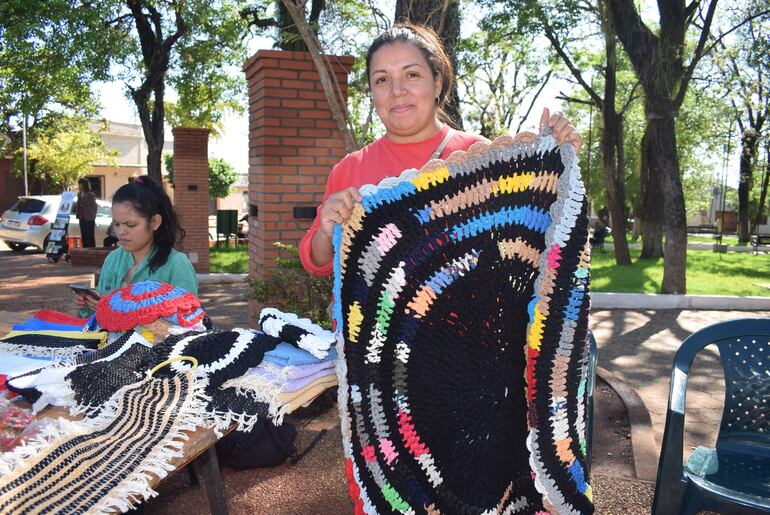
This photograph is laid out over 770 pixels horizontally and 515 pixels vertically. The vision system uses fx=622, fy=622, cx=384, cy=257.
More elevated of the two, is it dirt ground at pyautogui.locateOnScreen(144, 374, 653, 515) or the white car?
the white car

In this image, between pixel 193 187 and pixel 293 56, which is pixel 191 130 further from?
pixel 293 56

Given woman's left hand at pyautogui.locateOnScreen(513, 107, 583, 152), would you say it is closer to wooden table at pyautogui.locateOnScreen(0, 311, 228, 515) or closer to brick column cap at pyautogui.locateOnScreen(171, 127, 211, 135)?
wooden table at pyautogui.locateOnScreen(0, 311, 228, 515)

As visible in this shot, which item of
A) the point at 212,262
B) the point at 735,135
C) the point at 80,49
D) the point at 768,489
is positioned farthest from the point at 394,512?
the point at 735,135

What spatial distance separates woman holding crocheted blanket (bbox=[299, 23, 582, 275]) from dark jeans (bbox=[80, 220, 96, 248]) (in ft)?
46.8

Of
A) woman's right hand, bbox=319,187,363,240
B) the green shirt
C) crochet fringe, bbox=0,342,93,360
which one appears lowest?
Result: crochet fringe, bbox=0,342,93,360

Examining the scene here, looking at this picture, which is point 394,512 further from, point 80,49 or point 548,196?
point 80,49

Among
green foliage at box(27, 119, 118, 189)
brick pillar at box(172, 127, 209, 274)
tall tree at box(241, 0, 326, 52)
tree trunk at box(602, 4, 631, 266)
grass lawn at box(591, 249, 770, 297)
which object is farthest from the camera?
green foliage at box(27, 119, 118, 189)

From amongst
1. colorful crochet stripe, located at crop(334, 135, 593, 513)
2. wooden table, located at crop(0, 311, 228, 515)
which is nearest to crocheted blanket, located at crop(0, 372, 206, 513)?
wooden table, located at crop(0, 311, 228, 515)

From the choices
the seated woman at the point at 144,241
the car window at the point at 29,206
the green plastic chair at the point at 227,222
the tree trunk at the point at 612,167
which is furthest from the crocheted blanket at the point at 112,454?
the car window at the point at 29,206

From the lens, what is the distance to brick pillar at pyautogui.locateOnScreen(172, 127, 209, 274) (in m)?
12.1

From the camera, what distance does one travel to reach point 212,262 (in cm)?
1405

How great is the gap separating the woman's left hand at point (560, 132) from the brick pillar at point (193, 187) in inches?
434

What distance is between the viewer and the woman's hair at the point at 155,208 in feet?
9.95

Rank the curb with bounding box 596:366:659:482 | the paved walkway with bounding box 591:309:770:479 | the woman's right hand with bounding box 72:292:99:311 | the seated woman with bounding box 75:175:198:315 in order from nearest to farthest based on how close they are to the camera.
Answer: the woman's right hand with bounding box 72:292:99:311 → the seated woman with bounding box 75:175:198:315 → the curb with bounding box 596:366:659:482 → the paved walkway with bounding box 591:309:770:479
